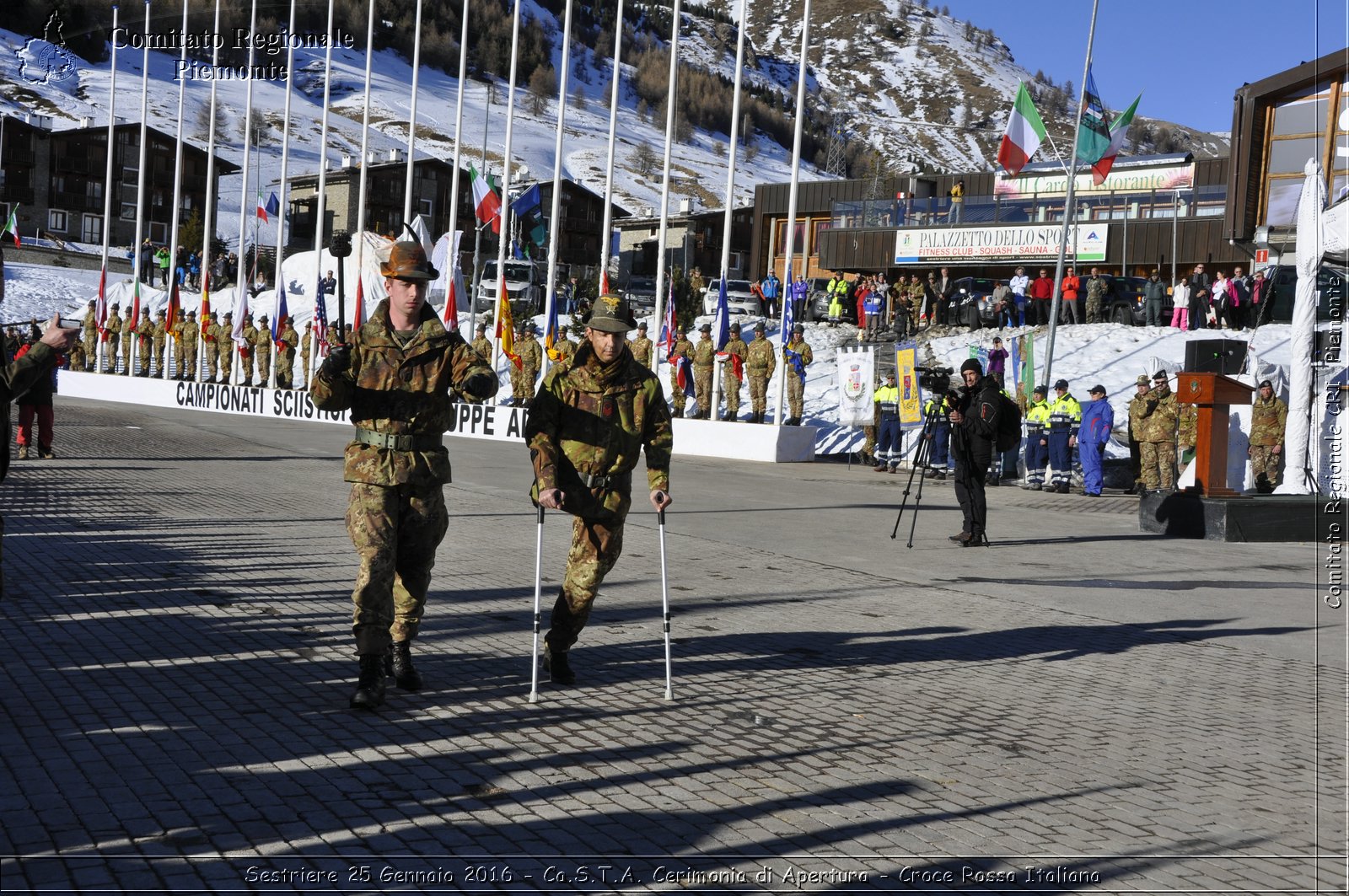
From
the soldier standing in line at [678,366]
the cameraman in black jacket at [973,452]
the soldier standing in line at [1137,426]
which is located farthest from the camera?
the soldier standing in line at [678,366]

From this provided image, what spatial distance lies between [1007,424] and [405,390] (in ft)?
29.7

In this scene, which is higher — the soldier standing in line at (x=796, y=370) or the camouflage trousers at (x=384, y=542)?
the soldier standing in line at (x=796, y=370)

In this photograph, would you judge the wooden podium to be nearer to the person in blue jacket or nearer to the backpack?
the backpack

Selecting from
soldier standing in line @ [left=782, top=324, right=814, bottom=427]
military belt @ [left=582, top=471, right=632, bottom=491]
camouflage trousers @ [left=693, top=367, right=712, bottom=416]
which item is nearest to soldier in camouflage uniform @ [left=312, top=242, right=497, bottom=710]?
military belt @ [left=582, top=471, right=632, bottom=491]

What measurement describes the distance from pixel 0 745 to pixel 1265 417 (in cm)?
2021

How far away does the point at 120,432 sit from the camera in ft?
80.4

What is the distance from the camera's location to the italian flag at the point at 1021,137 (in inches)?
1033

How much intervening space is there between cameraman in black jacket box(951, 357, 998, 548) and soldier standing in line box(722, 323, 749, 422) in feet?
43.9

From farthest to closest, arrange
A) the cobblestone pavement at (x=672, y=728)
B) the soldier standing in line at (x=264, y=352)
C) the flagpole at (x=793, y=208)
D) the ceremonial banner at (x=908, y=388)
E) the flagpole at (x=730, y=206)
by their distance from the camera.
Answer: the soldier standing in line at (x=264, y=352), the flagpole at (x=730, y=206), the flagpole at (x=793, y=208), the ceremonial banner at (x=908, y=388), the cobblestone pavement at (x=672, y=728)

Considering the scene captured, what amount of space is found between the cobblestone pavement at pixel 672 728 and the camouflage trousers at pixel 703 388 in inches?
660

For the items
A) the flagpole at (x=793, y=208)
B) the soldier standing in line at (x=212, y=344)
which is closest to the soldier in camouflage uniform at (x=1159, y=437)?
the flagpole at (x=793, y=208)

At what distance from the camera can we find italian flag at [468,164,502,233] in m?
31.4

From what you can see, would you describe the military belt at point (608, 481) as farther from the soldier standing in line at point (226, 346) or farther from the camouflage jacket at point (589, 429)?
the soldier standing in line at point (226, 346)

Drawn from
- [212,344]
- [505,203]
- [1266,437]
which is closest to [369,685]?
[1266,437]
